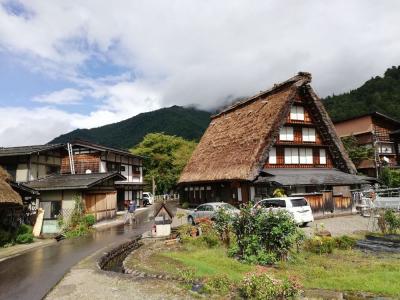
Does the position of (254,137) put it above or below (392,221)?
above

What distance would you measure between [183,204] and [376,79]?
49.8 meters

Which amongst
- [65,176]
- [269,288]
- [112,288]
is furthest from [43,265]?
[65,176]

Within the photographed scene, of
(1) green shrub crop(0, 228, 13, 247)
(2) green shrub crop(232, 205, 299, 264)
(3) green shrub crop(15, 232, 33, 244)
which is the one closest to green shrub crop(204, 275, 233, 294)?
(2) green shrub crop(232, 205, 299, 264)

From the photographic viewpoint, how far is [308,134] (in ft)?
102

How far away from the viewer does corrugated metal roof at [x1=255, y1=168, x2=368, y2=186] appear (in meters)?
25.3

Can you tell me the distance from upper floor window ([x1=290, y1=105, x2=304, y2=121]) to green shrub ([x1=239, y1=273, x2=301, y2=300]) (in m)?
23.6

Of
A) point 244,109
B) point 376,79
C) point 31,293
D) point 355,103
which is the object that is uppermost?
point 376,79

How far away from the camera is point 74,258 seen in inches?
589

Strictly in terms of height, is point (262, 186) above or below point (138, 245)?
above

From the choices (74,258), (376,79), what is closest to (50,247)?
(74,258)

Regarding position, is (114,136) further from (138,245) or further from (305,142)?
(138,245)

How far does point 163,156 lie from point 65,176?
101ft

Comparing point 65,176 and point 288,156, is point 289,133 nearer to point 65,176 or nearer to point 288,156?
point 288,156

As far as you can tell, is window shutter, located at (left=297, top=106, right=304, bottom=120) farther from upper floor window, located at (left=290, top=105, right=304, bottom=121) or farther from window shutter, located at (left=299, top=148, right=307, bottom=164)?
window shutter, located at (left=299, top=148, right=307, bottom=164)
